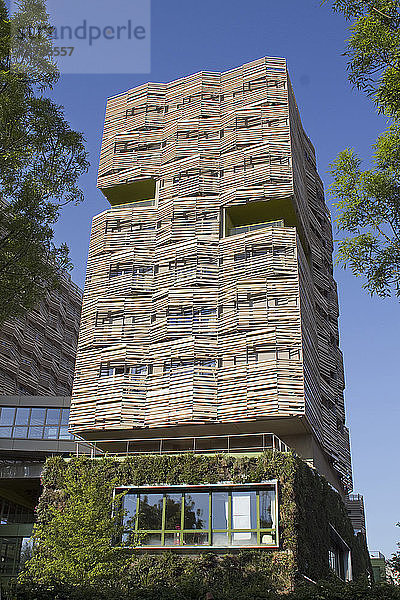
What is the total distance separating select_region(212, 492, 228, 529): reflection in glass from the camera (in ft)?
72.9

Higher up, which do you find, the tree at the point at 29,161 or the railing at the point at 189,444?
the tree at the point at 29,161

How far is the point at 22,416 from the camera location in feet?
124

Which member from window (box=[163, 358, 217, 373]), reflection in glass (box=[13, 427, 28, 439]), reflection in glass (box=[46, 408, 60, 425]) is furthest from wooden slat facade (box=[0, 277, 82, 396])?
window (box=[163, 358, 217, 373])

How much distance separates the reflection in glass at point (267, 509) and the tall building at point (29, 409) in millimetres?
9637

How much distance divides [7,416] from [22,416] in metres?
0.85

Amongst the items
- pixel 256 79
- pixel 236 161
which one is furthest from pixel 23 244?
pixel 256 79

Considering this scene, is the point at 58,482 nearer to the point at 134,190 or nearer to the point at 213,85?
the point at 134,190

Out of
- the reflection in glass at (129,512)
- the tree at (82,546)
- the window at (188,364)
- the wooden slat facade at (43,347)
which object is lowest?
the tree at (82,546)

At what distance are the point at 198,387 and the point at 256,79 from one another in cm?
1697

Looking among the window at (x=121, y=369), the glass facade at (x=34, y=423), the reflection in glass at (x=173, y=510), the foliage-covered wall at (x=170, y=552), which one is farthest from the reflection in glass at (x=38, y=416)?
the reflection in glass at (x=173, y=510)

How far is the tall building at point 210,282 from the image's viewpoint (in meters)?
28.1

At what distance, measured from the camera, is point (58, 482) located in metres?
24.3

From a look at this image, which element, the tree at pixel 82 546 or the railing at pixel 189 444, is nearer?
the tree at pixel 82 546

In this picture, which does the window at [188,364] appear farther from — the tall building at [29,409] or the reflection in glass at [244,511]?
the reflection in glass at [244,511]
